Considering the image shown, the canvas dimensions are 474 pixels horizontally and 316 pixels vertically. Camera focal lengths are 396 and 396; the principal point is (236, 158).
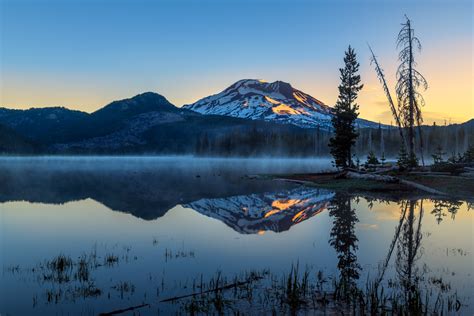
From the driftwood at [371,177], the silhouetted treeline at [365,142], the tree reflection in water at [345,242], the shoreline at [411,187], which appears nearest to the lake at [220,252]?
the tree reflection in water at [345,242]

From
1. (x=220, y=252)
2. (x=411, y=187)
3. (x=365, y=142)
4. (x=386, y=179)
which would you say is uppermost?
(x=365, y=142)

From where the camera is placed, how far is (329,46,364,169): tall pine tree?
53844 mm

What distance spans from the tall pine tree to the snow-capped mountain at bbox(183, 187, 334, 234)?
68.6 feet

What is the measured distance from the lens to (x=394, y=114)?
45469 mm

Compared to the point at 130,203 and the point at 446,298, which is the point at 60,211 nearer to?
the point at 130,203

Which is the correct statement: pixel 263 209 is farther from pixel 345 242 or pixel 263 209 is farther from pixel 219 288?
pixel 219 288

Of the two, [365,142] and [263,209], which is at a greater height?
[365,142]

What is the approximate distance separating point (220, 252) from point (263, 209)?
38.6 feet

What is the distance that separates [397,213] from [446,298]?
565 inches

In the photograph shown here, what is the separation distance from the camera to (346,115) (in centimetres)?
5406

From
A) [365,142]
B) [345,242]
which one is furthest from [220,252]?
[365,142]

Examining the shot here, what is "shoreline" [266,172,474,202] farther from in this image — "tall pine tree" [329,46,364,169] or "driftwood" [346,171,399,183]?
"tall pine tree" [329,46,364,169]

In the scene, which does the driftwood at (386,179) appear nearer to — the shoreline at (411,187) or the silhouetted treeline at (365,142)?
the shoreline at (411,187)

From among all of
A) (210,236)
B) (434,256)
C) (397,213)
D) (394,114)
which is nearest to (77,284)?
(210,236)
